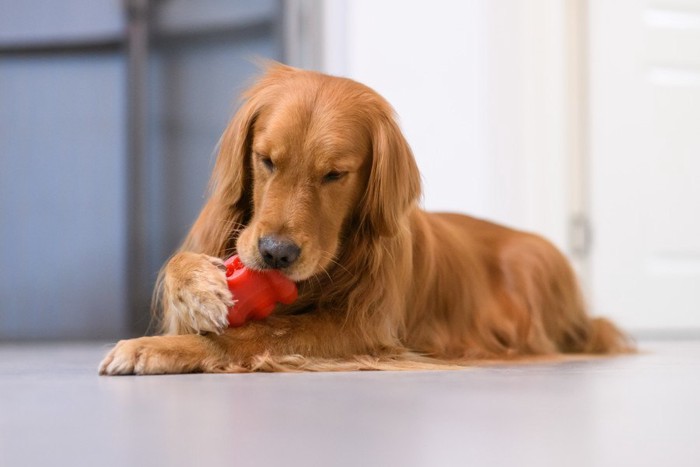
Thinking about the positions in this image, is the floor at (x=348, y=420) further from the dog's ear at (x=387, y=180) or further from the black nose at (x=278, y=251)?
the dog's ear at (x=387, y=180)

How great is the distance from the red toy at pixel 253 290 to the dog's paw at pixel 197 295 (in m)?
0.02

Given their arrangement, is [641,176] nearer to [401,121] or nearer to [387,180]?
[401,121]

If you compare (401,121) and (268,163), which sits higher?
(401,121)

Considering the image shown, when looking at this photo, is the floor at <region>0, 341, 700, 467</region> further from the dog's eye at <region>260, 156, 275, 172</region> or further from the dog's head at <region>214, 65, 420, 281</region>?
the dog's eye at <region>260, 156, 275, 172</region>

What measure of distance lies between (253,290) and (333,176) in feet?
0.97

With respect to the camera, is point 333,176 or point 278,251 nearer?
point 278,251

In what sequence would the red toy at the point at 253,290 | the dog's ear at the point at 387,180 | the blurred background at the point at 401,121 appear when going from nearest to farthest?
the red toy at the point at 253,290
the dog's ear at the point at 387,180
the blurred background at the point at 401,121

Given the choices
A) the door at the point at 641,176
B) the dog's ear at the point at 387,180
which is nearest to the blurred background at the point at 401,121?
the door at the point at 641,176

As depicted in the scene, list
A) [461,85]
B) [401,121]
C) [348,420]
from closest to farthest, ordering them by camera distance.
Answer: [348,420]
[401,121]
[461,85]

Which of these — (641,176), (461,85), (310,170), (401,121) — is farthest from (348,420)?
(641,176)

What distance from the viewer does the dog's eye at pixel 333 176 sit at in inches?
76.3

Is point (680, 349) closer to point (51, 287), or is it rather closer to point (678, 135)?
point (678, 135)

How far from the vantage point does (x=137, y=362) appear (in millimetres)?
1757

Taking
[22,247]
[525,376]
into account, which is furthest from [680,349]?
[22,247]
